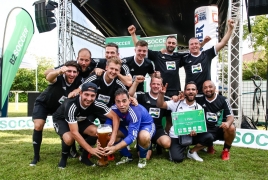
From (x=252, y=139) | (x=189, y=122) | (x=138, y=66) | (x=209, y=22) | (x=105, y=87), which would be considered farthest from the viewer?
(x=209, y=22)

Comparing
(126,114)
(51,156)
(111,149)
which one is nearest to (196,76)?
(126,114)

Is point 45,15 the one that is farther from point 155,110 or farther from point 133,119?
point 133,119

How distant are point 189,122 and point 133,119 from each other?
961 mm

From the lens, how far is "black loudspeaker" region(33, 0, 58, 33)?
338 inches

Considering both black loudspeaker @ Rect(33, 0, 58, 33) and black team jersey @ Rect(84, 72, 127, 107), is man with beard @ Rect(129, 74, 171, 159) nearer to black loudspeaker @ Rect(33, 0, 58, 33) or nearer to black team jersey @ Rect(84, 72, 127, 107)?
black team jersey @ Rect(84, 72, 127, 107)

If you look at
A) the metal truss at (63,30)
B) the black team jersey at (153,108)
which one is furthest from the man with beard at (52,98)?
the metal truss at (63,30)

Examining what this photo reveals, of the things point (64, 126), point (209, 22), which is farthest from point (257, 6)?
point (64, 126)

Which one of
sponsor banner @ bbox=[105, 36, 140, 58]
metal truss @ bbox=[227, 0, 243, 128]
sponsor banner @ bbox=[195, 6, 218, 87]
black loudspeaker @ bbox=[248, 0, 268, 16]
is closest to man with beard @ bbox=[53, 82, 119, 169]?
metal truss @ bbox=[227, 0, 243, 128]

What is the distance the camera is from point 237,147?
4582 mm

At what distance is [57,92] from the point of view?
3.42 meters

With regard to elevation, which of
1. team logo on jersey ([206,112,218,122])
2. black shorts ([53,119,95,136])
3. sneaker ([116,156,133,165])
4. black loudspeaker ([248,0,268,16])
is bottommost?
sneaker ([116,156,133,165])

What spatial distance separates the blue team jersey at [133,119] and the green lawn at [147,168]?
0.46m

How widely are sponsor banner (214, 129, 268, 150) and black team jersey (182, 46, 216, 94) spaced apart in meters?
1.49

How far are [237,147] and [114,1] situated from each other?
783 centimetres
